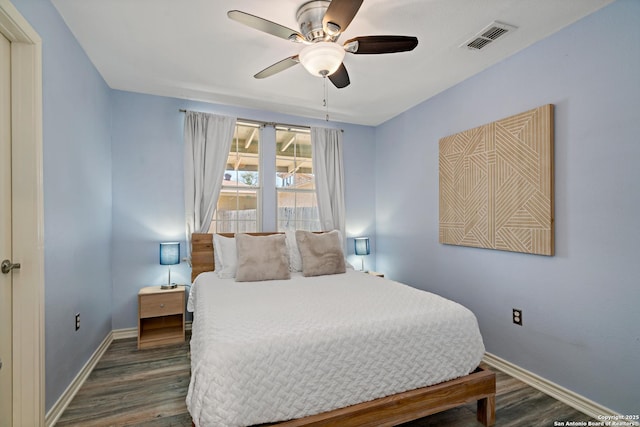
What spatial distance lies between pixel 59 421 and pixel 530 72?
13.5ft

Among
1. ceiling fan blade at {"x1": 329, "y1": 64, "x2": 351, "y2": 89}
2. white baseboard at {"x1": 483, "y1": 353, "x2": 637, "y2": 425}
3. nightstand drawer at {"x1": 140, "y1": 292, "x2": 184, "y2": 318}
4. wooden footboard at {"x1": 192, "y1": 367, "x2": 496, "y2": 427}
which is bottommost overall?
white baseboard at {"x1": 483, "y1": 353, "x2": 637, "y2": 425}

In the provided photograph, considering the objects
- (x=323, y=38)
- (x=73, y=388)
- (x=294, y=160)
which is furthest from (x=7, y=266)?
(x=294, y=160)

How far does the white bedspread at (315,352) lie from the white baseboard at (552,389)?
33.3 inches

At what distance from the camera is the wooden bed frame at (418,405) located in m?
1.50

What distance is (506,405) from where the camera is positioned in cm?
205

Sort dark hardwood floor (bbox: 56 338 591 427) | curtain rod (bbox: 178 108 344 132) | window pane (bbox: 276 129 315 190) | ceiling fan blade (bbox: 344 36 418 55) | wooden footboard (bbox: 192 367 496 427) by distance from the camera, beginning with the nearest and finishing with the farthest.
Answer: wooden footboard (bbox: 192 367 496 427) < ceiling fan blade (bbox: 344 36 418 55) < dark hardwood floor (bbox: 56 338 591 427) < curtain rod (bbox: 178 108 344 132) < window pane (bbox: 276 129 315 190)

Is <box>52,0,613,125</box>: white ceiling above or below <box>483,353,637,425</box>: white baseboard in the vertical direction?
above

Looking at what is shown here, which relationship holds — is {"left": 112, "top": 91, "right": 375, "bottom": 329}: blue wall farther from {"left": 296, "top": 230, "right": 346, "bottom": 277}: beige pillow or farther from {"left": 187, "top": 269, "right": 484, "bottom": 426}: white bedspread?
{"left": 187, "top": 269, "right": 484, "bottom": 426}: white bedspread

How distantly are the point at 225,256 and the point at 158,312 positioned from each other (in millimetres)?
843

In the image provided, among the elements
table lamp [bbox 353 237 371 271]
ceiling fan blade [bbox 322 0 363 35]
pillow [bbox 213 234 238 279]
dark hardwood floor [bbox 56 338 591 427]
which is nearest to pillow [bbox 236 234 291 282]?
pillow [bbox 213 234 238 279]

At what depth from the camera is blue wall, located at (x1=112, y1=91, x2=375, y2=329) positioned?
3229 mm

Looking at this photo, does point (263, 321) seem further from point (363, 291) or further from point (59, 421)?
point (59, 421)

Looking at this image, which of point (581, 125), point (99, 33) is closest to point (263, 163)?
point (99, 33)

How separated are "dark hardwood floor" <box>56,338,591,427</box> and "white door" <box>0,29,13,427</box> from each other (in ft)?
1.49
